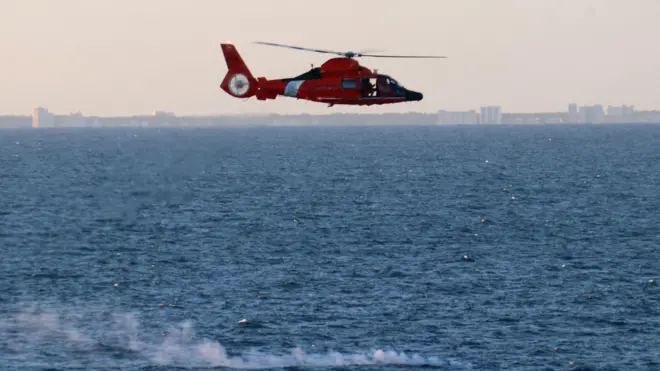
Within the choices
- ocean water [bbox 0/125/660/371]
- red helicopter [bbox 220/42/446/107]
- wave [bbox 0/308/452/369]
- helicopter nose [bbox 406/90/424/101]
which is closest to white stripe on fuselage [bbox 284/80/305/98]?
red helicopter [bbox 220/42/446/107]

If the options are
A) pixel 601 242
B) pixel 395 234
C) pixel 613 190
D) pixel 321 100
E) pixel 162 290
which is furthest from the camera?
pixel 613 190

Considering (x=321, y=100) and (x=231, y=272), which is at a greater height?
(x=321, y=100)

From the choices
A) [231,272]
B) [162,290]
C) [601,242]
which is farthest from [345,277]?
[601,242]

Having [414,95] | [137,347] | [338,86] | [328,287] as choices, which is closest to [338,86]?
[338,86]

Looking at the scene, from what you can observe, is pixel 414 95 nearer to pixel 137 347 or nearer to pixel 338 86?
pixel 338 86

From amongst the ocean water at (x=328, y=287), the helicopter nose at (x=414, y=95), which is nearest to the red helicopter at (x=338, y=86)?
the helicopter nose at (x=414, y=95)

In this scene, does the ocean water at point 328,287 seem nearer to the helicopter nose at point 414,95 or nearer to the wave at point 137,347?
the wave at point 137,347

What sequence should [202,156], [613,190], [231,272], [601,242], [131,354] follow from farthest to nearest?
[613,190] → [601,242] → [231,272] → [202,156] → [131,354]

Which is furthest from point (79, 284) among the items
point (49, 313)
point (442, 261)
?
point (442, 261)

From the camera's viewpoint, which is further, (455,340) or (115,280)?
(115,280)

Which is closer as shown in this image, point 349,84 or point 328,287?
point 349,84

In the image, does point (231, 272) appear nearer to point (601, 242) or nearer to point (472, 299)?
point (472, 299)
